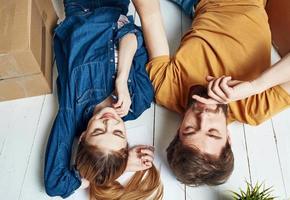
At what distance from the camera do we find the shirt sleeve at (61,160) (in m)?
0.99

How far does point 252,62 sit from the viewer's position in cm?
109

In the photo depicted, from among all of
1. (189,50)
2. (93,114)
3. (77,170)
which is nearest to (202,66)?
(189,50)

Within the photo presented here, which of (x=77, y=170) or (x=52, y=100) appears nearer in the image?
(x=77, y=170)

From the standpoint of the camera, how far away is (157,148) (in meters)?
1.10

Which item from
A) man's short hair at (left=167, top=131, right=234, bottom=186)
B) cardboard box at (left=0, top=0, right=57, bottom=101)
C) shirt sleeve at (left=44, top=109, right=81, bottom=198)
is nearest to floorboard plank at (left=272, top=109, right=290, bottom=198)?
man's short hair at (left=167, top=131, right=234, bottom=186)

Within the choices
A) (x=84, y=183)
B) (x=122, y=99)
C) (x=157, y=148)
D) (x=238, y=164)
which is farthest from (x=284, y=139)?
(x=84, y=183)

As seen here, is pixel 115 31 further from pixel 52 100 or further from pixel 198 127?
pixel 198 127

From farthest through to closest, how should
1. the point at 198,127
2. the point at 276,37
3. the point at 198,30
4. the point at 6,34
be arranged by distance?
1. the point at 276,37
2. the point at 198,30
3. the point at 6,34
4. the point at 198,127

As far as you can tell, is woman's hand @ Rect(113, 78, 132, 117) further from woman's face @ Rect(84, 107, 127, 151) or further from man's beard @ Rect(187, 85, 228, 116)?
man's beard @ Rect(187, 85, 228, 116)

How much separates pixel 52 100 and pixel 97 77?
225mm

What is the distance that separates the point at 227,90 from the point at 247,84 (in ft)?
0.19

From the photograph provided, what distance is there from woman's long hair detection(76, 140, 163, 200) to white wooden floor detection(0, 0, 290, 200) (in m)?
0.04

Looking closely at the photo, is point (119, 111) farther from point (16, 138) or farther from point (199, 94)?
point (16, 138)

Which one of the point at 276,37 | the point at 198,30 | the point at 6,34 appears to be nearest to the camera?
the point at 6,34
